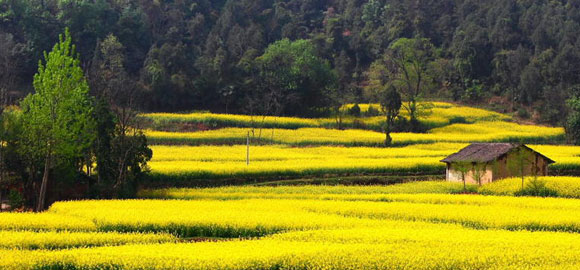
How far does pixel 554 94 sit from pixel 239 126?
39.5m

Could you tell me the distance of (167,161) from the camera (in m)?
56.4

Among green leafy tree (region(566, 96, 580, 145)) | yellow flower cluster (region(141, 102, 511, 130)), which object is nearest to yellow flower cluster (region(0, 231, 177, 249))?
yellow flower cluster (region(141, 102, 511, 130))

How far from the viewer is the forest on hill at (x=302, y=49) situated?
89.4m

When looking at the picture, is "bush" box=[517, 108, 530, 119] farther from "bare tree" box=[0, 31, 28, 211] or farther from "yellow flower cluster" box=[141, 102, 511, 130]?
"bare tree" box=[0, 31, 28, 211]

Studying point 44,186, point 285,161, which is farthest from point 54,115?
point 285,161

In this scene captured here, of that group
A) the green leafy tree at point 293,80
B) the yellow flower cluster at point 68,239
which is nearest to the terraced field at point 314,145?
the green leafy tree at point 293,80

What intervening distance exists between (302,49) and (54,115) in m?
61.2

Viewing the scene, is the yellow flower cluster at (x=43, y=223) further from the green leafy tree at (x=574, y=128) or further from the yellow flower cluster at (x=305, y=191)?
the green leafy tree at (x=574, y=128)

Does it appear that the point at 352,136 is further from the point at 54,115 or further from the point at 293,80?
the point at 54,115

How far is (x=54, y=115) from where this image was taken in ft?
135

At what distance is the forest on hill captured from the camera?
89375mm

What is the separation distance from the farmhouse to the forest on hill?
119ft

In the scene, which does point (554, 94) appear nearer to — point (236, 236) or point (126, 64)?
point (126, 64)

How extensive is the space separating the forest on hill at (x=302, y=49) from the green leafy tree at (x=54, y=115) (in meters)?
32.3
